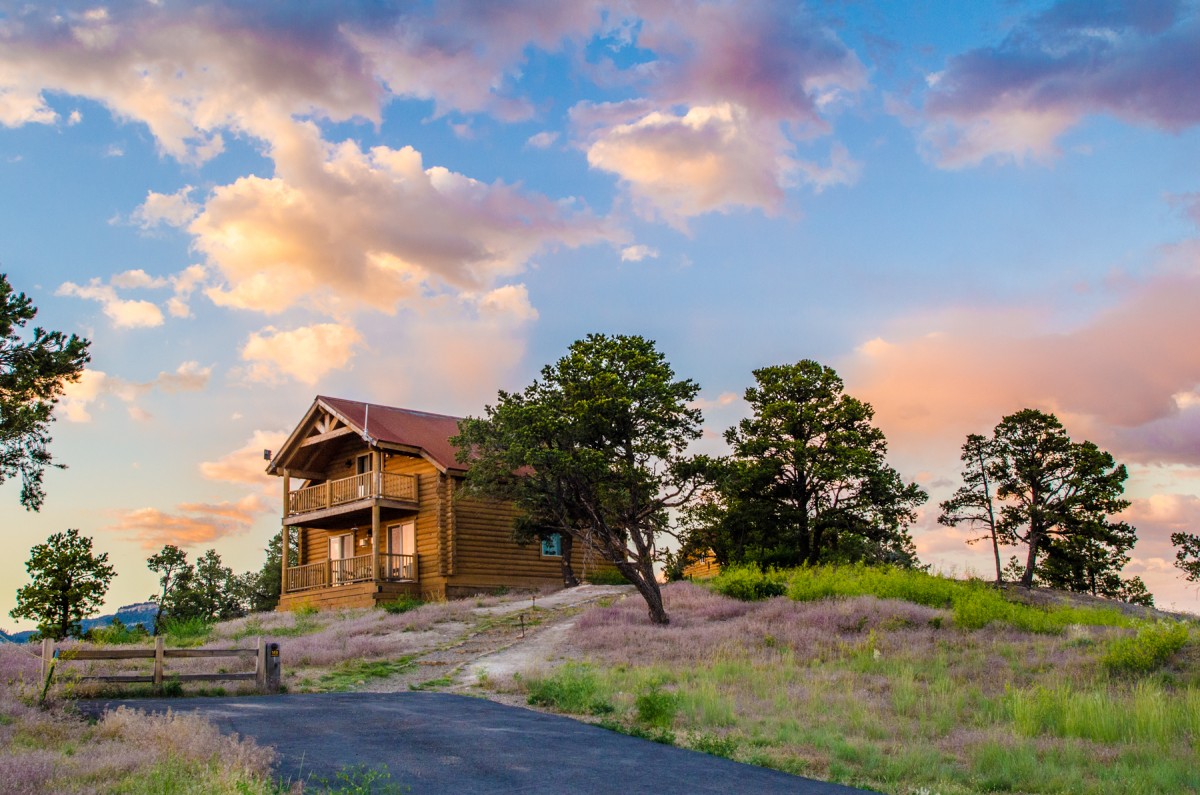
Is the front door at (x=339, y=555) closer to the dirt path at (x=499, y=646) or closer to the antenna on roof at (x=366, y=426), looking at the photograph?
the antenna on roof at (x=366, y=426)

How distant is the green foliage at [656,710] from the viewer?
14195mm

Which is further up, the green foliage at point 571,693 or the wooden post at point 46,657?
the wooden post at point 46,657

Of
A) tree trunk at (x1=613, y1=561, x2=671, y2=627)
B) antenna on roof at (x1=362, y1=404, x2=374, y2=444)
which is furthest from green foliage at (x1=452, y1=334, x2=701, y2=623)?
antenna on roof at (x1=362, y1=404, x2=374, y2=444)

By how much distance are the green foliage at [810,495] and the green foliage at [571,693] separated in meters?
18.3

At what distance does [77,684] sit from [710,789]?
11.8 meters

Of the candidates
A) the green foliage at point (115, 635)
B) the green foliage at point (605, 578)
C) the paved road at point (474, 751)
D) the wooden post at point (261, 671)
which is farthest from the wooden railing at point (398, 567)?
the paved road at point (474, 751)

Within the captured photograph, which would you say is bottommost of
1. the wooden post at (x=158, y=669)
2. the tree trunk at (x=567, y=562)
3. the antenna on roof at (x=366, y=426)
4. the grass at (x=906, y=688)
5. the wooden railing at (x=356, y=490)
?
the grass at (x=906, y=688)

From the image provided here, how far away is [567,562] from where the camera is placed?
38594 millimetres

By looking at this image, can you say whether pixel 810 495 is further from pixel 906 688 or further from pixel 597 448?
pixel 906 688

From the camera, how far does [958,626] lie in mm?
22047

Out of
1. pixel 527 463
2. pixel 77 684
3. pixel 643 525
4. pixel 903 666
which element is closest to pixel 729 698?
pixel 903 666

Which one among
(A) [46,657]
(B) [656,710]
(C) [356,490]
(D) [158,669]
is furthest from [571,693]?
(C) [356,490]

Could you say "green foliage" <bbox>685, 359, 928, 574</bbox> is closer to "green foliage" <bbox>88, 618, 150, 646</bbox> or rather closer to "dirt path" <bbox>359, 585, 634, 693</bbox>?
"dirt path" <bbox>359, 585, 634, 693</bbox>

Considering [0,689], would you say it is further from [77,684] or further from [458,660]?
[458,660]
